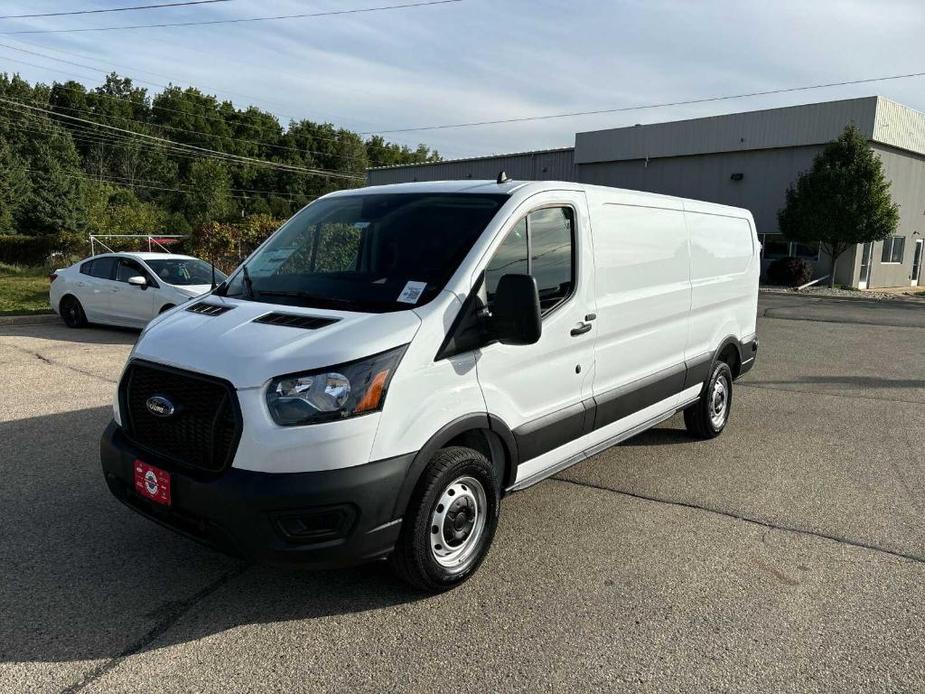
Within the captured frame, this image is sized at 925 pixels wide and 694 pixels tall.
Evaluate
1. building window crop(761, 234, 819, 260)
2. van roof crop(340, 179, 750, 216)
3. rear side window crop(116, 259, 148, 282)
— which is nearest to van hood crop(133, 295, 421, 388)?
van roof crop(340, 179, 750, 216)

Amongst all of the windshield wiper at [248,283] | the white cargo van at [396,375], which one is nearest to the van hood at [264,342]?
the white cargo van at [396,375]

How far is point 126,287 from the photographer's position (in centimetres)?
1198

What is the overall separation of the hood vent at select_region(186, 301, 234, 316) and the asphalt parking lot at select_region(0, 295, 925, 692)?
1.33 meters

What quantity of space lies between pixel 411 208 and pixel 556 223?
85 cm

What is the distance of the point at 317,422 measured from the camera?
297cm

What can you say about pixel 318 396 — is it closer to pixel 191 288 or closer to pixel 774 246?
pixel 191 288

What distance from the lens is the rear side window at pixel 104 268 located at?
12.3 metres

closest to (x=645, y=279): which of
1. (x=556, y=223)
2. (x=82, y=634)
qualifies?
(x=556, y=223)

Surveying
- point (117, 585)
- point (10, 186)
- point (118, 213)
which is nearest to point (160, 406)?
point (117, 585)

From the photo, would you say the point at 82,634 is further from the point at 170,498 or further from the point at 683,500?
the point at 683,500

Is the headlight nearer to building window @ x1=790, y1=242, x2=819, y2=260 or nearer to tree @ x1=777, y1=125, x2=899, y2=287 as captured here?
tree @ x1=777, y1=125, x2=899, y2=287

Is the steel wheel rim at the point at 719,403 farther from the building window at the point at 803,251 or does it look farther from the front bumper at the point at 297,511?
the building window at the point at 803,251

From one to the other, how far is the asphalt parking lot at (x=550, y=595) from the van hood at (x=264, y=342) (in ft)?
3.79

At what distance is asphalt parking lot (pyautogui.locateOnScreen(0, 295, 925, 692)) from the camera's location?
9.44 ft
